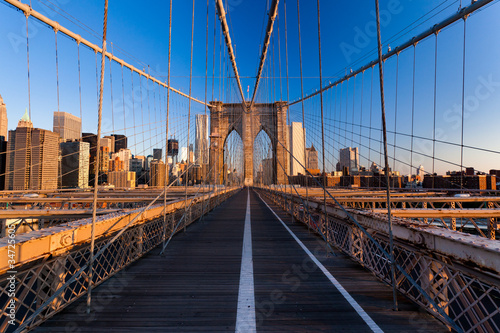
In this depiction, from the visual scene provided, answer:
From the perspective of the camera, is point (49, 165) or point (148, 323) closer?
point (148, 323)

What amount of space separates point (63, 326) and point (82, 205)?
29.2 ft

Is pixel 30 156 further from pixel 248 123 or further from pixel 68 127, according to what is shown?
pixel 248 123

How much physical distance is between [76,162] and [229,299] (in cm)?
1534

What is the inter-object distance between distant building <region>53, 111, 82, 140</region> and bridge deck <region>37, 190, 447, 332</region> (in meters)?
11.3

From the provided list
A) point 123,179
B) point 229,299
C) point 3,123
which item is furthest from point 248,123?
point 229,299

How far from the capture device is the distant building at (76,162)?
45.1 feet

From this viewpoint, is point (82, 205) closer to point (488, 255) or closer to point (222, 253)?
point (222, 253)

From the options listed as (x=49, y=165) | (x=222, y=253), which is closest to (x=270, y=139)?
(x=49, y=165)

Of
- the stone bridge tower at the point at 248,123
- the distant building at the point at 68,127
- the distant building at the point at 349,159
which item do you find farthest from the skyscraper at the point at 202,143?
the stone bridge tower at the point at 248,123

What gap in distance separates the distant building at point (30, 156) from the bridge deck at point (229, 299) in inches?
432

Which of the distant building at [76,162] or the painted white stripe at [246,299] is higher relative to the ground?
the distant building at [76,162]

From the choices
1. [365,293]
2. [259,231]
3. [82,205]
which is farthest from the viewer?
[82,205]

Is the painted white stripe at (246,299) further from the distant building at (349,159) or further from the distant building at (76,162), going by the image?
the distant building at (349,159)

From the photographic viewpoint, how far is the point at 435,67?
15.6 metres
